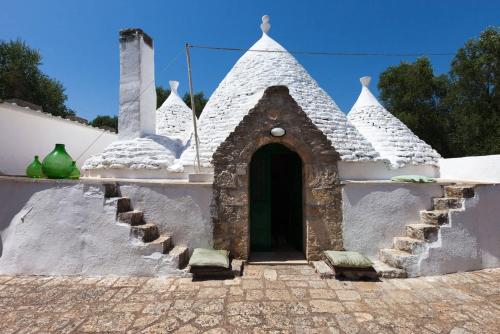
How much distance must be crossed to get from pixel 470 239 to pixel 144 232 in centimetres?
541

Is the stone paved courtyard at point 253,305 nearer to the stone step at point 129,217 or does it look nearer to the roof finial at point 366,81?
the stone step at point 129,217

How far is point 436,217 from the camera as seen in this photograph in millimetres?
4516

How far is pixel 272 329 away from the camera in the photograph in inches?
112

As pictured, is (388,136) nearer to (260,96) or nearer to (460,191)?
(460,191)

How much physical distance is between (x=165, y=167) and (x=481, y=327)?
6.15 meters

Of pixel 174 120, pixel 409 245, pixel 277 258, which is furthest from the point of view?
pixel 174 120

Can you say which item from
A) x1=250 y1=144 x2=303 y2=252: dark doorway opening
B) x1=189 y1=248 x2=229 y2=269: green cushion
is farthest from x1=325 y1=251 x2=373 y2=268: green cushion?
x1=189 y1=248 x2=229 y2=269: green cushion

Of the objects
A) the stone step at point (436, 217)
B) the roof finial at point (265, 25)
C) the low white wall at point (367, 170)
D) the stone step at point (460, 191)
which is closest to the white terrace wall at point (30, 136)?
the roof finial at point (265, 25)

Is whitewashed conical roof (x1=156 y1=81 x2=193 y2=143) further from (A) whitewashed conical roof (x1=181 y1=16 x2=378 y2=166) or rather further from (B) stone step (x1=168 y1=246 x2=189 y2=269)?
(B) stone step (x1=168 y1=246 x2=189 y2=269)

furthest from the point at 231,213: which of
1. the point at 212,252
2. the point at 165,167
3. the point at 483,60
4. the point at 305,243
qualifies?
the point at 483,60

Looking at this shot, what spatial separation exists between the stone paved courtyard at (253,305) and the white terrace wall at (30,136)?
499 cm

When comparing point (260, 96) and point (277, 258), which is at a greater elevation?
point (260, 96)

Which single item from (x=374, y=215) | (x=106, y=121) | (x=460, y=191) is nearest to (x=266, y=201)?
(x=374, y=215)

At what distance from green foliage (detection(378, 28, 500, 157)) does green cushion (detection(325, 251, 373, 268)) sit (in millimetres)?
14690
